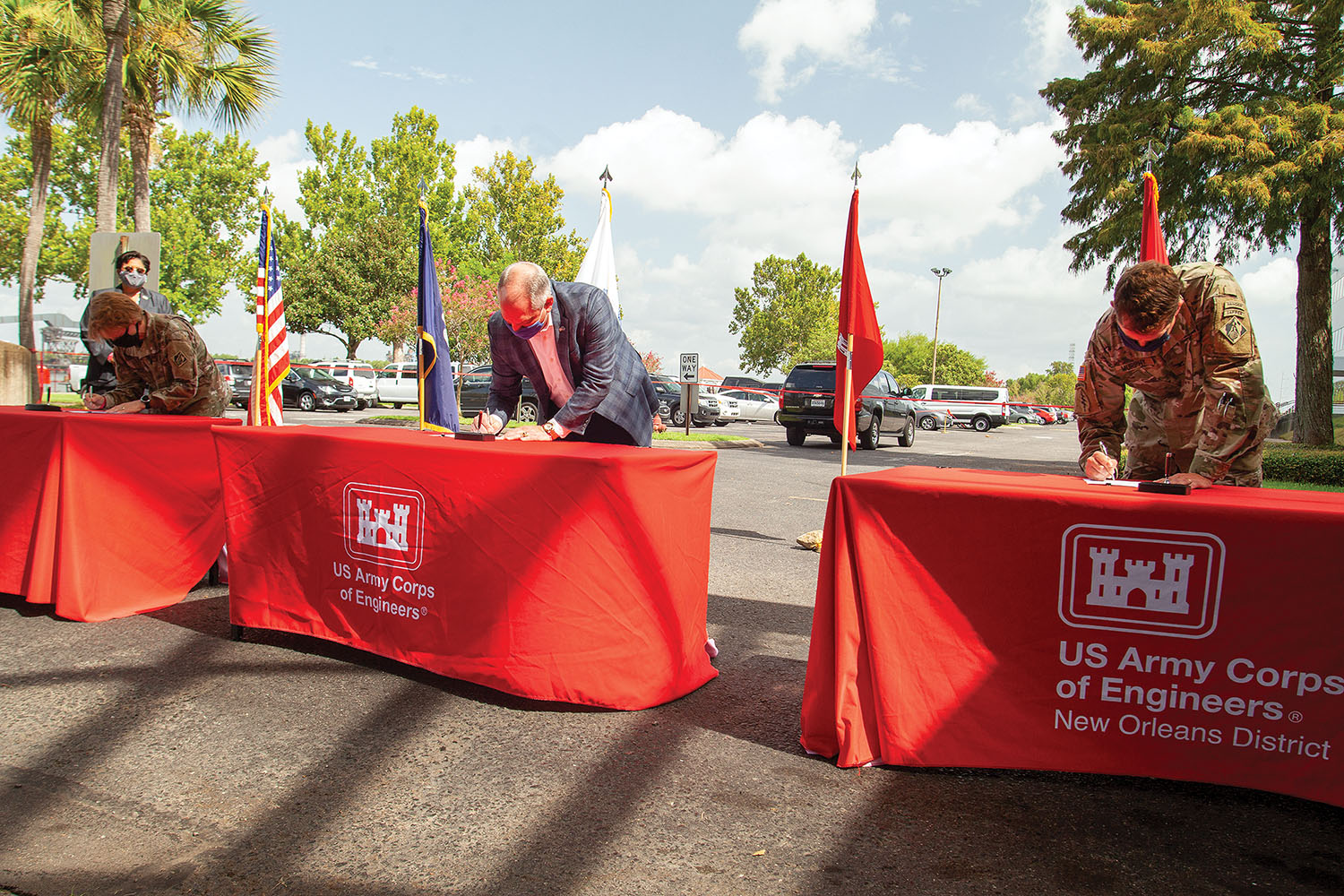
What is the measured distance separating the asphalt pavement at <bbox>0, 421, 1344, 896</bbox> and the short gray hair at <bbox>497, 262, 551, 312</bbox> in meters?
1.75

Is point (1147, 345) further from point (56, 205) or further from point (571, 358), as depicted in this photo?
point (56, 205)

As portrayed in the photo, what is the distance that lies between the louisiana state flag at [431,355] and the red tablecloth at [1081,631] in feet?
20.7

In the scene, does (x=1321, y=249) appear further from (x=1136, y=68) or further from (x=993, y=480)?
(x=993, y=480)

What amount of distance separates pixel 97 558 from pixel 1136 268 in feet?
16.5

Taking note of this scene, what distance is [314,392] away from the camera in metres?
29.0

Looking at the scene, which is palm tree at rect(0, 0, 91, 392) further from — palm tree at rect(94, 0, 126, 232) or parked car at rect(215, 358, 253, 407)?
parked car at rect(215, 358, 253, 407)

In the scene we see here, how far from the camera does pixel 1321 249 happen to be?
16.7 metres

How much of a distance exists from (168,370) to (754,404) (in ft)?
99.4

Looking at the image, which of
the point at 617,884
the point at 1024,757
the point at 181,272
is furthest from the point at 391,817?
the point at 181,272

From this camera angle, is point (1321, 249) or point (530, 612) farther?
point (1321, 249)

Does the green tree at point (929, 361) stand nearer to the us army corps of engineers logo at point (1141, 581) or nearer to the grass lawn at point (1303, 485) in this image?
the grass lawn at point (1303, 485)

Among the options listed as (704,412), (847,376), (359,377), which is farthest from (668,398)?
(847,376)

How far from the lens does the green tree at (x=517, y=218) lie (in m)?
39.2

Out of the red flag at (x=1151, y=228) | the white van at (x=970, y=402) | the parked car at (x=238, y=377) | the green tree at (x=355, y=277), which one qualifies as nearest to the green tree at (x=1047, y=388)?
the white van at (x=970, y=402)
